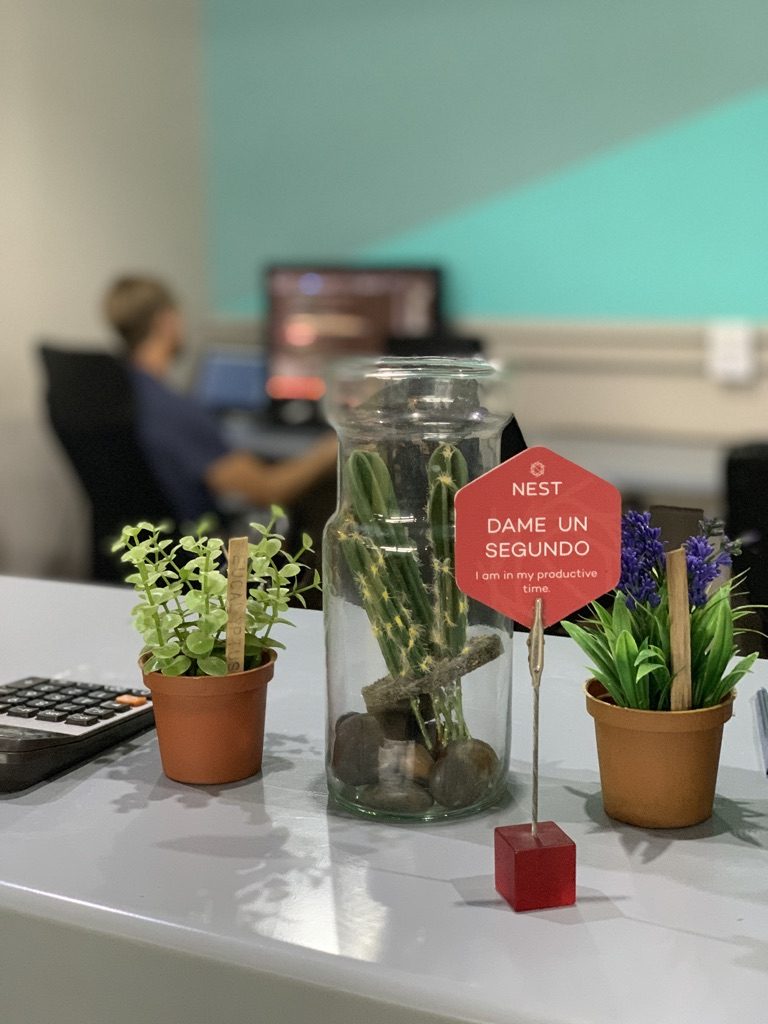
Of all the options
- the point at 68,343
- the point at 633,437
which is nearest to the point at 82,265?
the point at 68,343

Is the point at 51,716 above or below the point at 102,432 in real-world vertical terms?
below

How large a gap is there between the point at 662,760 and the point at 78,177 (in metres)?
4.29

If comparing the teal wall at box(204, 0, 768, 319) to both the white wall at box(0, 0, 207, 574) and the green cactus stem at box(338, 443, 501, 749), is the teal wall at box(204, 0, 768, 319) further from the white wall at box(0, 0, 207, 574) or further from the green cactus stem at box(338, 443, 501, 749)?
the green cactus stem at box(338, 443, 501, 749)

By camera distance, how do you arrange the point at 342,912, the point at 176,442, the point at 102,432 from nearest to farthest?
the point at 342,912 → the point at 102,432 → the point at 176,442

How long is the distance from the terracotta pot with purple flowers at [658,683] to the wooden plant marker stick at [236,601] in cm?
23

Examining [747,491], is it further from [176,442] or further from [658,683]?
[176,442]

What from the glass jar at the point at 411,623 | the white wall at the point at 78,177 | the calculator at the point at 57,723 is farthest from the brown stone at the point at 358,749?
the white wall at the point at 78,177

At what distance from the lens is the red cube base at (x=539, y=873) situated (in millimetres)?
729

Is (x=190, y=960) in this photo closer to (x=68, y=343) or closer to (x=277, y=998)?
(x=277, y=998)

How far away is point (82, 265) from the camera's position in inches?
185

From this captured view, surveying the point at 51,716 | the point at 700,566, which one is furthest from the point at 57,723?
the point at 700,566

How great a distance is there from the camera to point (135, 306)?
399cm

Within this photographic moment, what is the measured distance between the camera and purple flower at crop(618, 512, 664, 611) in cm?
86

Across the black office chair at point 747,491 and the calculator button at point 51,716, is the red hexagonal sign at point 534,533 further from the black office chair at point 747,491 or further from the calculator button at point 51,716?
the black office chair at point 747,491
